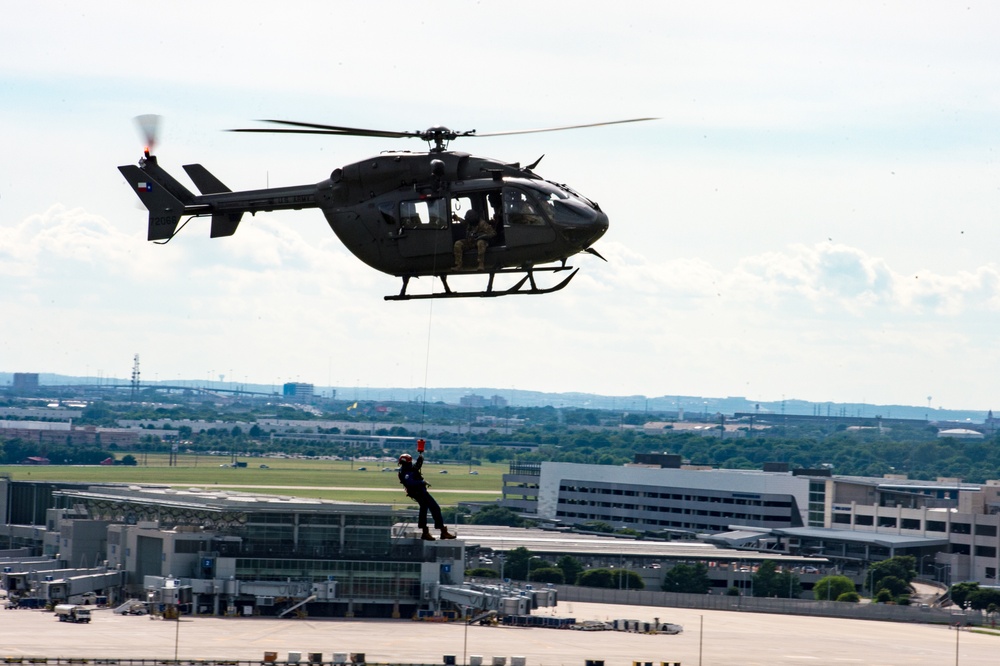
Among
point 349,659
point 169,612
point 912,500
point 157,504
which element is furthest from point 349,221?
point 912,500

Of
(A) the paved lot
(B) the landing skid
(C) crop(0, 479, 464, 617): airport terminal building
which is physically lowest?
(A) the paved lot

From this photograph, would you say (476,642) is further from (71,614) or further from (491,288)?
(491,288)

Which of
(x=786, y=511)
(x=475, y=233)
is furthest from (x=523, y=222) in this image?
(x=786, y=511)

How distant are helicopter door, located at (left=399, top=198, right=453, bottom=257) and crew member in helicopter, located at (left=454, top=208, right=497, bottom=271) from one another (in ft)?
1.00

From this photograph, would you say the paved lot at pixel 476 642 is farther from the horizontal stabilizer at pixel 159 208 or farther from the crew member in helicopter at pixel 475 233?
the crew member in helicopter at pixel 475 233

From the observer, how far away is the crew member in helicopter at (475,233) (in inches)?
1540

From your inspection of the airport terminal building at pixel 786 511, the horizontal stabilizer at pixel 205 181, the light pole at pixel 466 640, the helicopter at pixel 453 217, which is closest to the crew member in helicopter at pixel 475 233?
the helicopter at pixel 453 217

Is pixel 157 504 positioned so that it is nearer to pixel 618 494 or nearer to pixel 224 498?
pixel 224 498

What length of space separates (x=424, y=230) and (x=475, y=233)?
1.39 meters

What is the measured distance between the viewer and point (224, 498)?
10238cm

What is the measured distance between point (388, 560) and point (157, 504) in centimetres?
1582

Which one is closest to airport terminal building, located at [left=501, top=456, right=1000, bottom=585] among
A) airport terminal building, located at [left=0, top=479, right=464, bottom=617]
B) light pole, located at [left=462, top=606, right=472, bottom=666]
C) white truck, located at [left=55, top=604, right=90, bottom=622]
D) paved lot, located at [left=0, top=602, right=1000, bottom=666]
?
paved lot, located at [left=0, top=602, right=1000, bottom=666]

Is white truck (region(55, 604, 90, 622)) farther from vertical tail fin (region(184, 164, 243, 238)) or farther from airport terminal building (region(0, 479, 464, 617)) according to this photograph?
vertical tail fin (region(184, 164, 243, 238))

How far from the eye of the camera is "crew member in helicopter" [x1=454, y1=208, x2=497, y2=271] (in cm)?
3912
